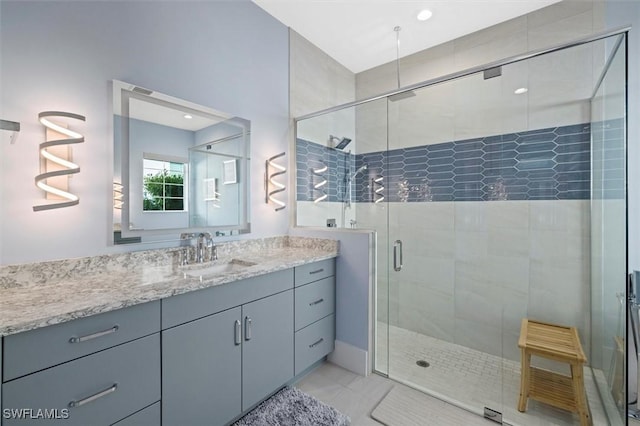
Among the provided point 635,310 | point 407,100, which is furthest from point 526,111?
point 635,310

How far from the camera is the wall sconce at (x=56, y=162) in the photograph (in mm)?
1345

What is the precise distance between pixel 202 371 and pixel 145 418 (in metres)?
0.27

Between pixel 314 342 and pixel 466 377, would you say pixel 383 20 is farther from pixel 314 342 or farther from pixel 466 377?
pixel 466 377

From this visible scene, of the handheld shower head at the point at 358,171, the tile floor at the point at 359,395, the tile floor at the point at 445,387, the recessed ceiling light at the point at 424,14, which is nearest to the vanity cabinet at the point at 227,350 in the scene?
the tile floor at the point at 359,395

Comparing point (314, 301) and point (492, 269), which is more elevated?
point (492, 269)

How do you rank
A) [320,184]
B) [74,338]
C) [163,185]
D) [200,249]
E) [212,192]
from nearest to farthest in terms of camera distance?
1. [74,338]
2. [163,185]
3. [200,249]
4. [212,192]
5. [320,184]

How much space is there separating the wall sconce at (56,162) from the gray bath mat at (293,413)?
156 centimetres

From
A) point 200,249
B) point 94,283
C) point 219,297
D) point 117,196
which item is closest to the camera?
point 94,283

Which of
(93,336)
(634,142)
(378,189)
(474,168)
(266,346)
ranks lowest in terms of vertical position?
(266,346)

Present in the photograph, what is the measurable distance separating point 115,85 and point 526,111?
2764 mm

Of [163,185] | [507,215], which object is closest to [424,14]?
[507,215]

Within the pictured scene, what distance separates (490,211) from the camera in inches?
88.4

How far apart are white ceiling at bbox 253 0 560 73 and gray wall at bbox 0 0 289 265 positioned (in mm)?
624

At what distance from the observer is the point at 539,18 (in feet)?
7.73
